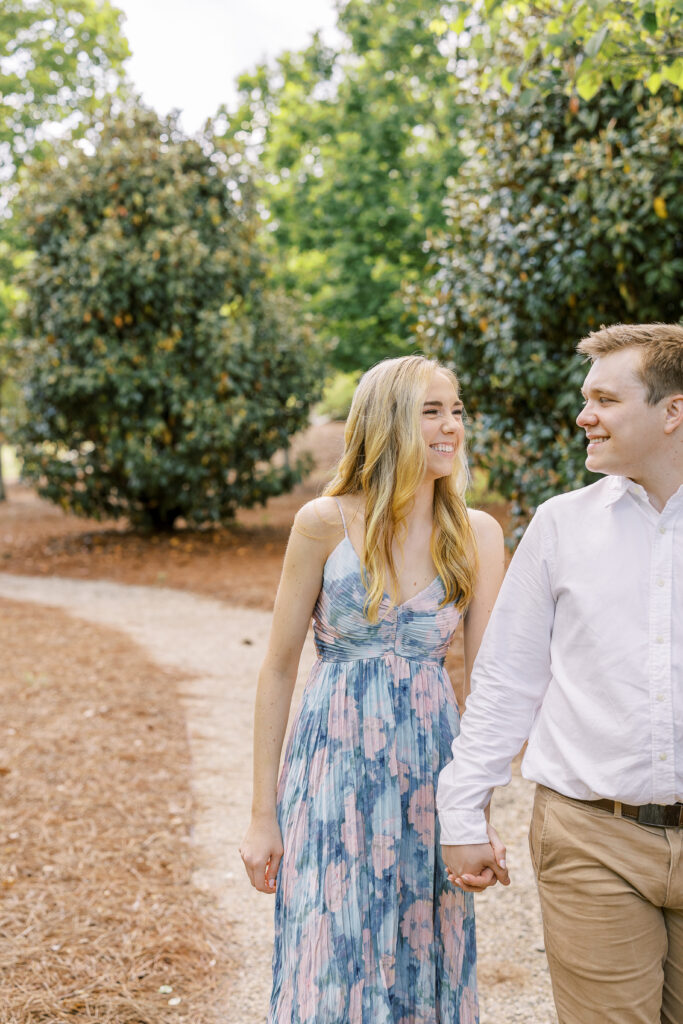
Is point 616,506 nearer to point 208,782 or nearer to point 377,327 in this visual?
point 208,782

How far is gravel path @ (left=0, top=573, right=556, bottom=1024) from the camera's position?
11.4 ft

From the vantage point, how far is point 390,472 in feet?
7.57

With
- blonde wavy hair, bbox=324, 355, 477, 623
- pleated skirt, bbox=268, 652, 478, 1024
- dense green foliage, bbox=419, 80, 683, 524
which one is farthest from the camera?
dense green foliage, bbox=419, 80, 683, 524

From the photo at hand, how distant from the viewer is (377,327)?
63.6 ft

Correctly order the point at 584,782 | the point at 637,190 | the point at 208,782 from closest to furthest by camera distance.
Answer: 1. the point at 584,782
2. the point at 208,782
3. the point at 637,190

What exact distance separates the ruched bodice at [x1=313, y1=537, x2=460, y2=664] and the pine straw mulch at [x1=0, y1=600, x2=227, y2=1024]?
5.67 ft

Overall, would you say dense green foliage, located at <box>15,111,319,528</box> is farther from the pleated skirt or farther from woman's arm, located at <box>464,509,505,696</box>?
the pleated skirt

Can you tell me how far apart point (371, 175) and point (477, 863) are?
58.1 feet

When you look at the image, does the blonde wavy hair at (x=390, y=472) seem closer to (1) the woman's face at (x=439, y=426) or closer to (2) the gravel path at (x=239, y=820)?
(1) the woman's face at (x=439, y=426)

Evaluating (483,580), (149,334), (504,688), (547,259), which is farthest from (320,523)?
(149,334)

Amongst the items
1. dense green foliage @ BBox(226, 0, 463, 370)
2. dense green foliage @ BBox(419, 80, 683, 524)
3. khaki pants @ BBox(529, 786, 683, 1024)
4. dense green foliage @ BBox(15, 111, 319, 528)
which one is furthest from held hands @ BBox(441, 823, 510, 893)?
dense green foliage @ BBox(226, 0, 463, 370)

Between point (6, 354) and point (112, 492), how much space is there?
99.7 inches

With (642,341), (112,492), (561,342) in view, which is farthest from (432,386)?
(112,492)

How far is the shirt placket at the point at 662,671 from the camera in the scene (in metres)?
1.90
